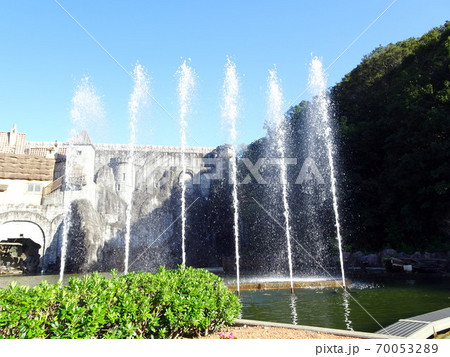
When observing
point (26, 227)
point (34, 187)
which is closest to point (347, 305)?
point (26, 227)

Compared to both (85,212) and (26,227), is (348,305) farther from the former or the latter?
(26,227)

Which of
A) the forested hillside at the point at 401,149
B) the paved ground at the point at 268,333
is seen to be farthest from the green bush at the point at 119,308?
the forested hillside at the point at 401,149

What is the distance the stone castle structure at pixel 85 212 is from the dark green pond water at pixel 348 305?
1589 centimetres

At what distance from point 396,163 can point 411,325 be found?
20.3 m

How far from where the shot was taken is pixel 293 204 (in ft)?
86.3

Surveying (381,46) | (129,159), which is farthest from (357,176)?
(129,159)

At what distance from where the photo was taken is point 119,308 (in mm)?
4355

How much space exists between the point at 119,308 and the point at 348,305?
22.5ft

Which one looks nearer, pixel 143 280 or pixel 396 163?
→ pixel 143 280

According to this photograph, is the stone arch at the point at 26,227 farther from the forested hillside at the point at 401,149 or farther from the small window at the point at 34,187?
the forested hillside at the point at 401,149

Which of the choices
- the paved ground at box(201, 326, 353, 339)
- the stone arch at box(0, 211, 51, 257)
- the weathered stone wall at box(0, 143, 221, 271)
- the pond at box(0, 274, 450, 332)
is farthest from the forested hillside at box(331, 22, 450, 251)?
the stone arch at box(0, 211, 51, 257)

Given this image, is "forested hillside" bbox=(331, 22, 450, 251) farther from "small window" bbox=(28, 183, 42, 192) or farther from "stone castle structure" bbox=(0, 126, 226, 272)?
"small window" bbox=(28, 183, 42, 192)

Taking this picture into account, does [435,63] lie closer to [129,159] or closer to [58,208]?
[58,208]

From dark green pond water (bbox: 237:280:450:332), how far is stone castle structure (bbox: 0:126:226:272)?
626 inches
